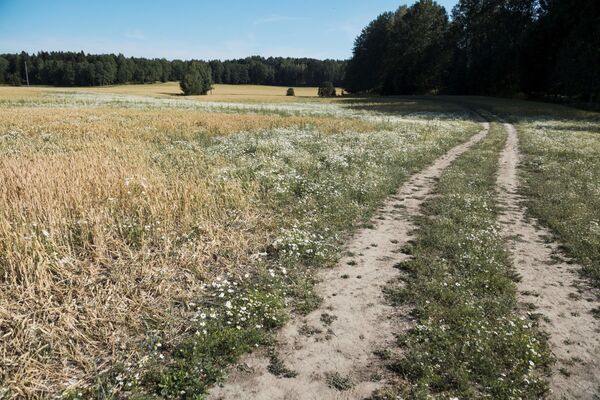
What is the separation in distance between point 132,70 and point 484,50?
455 feet

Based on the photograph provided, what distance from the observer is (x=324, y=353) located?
19.3 ft

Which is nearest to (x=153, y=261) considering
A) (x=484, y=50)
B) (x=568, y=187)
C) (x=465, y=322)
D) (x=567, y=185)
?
(x=465, y=322)

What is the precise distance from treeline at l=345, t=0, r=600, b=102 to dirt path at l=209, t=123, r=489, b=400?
63.2 meters

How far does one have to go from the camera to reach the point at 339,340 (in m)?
6.18

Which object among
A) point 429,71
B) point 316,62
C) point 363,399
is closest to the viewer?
point 363,399

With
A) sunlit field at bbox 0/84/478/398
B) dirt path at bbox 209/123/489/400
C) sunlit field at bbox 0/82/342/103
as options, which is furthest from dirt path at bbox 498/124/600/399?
sunlit field at bbox 0/82/342/103

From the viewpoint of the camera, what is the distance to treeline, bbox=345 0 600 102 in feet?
191

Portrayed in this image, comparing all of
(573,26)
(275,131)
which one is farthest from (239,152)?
(573,26)

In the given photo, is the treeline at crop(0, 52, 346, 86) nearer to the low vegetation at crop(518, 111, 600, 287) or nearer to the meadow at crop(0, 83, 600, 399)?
the low vegetation at crop(518, 111, 600, 287)

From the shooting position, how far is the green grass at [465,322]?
526 cm

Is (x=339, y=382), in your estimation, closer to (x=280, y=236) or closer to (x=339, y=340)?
(x=339, y=340)

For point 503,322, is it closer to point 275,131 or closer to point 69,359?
point 69,359

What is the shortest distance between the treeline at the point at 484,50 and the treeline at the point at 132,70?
4821cm

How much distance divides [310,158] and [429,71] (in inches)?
3641
